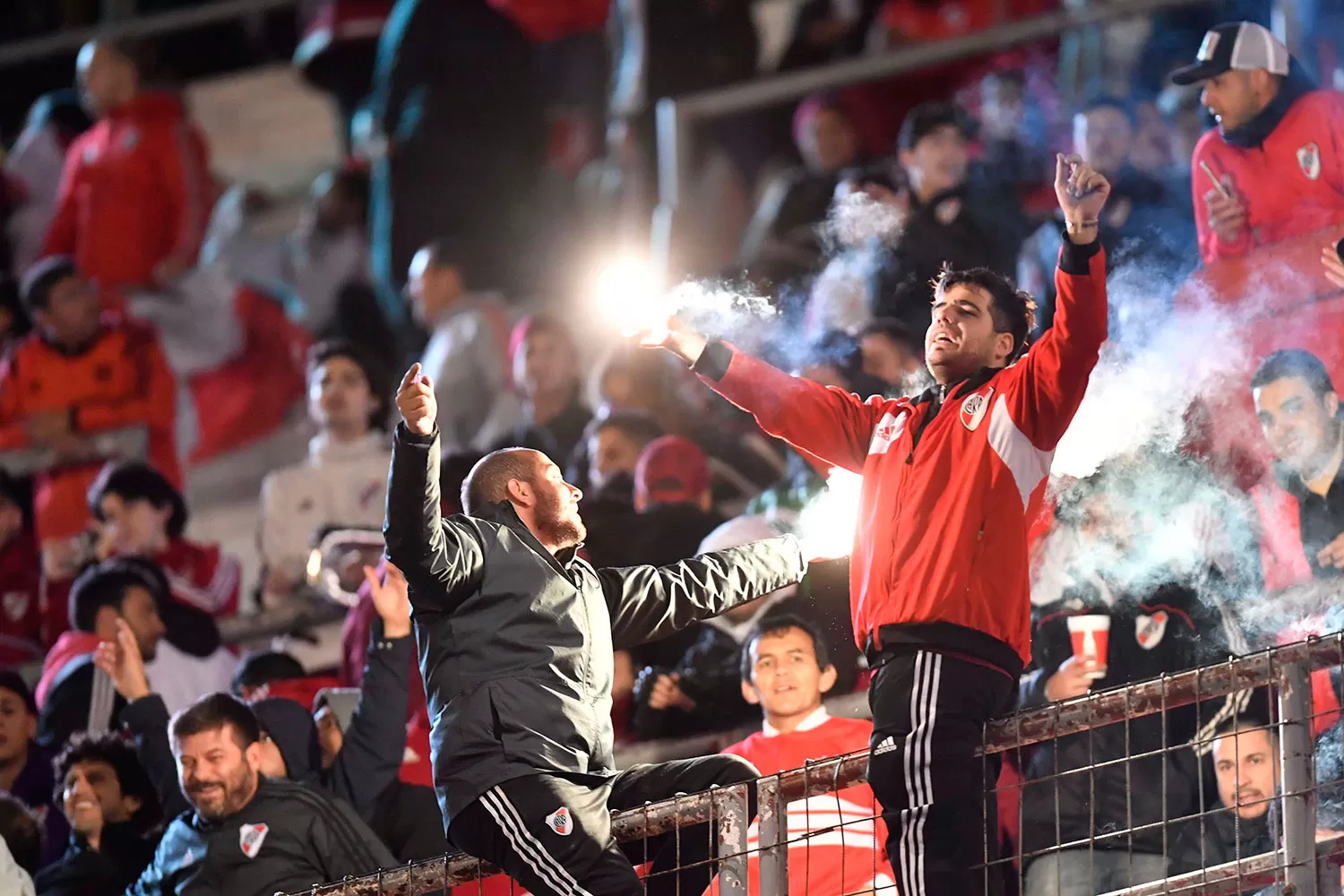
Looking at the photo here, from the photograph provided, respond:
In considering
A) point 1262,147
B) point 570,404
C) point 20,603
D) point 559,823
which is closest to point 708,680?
point 559,823

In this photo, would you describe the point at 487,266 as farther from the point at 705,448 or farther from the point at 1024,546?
the point at 1024,546

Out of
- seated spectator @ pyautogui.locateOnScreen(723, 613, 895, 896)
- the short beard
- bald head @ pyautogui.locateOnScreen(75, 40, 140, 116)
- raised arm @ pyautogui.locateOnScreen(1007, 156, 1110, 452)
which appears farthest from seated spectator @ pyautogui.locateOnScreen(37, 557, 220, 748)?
bald head @ pyautogui.locateOnScreen(75, 40, 140, 116)

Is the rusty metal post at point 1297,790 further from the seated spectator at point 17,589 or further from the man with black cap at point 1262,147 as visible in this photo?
the seated spectator at point 17,589

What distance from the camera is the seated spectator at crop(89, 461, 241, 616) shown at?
10.0 metres

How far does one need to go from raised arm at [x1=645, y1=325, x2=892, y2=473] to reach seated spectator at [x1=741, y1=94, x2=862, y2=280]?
2.14 metres

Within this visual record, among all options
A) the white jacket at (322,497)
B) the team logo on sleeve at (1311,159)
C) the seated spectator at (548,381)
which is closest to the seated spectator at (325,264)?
the white jacket at (322,497)

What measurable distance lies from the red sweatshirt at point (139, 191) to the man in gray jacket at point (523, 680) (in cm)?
608

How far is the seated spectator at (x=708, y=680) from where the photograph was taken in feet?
25.8

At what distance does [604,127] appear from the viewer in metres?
12.4

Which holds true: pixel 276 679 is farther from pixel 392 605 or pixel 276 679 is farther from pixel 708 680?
pixel 708 680

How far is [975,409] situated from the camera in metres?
6.61

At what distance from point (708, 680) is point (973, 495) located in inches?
67.0

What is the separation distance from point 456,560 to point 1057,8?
5532mm

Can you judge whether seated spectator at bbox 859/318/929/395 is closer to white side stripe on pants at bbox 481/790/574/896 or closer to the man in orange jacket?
white side stripe on pants at bbox 481/790/574/896
